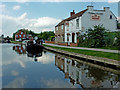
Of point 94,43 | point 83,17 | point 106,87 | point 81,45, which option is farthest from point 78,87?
point 83,17

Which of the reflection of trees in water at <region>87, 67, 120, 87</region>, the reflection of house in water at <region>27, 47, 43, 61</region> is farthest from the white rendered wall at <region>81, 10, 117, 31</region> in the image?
the reflection of trees in water at <region>87, 67, 120, 87</region>

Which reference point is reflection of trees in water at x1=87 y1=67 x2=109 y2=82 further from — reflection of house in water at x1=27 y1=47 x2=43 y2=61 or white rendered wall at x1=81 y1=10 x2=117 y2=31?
→ white rendered wall at x1=81 y1=10 x2=117 y2=31

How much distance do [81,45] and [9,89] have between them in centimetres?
1879

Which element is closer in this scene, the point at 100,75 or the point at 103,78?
the point at 103,78

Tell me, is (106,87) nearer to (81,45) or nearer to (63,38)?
(81,45)

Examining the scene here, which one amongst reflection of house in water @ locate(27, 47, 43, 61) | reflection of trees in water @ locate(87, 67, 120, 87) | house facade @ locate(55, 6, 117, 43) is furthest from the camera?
house facade @ locate(55, 6, 117, 43)

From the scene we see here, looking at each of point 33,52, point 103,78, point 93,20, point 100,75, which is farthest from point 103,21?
point 103,78

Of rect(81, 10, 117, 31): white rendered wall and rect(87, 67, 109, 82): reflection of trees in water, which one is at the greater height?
rect(81, 10, 117, 31): white rendered wall

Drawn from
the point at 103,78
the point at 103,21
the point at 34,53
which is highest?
the point at 103,21

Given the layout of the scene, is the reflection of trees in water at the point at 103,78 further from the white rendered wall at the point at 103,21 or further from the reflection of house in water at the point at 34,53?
the white rendered wall at the point at 103,21

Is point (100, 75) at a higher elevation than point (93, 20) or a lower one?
lower

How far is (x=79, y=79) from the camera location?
32.1 feet

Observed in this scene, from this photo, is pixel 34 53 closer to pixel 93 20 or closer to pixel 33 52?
pixel 33 52

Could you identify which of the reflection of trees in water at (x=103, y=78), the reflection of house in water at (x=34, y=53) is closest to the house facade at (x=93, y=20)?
the reflection of house in water at (x=34, y=53)
